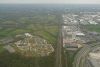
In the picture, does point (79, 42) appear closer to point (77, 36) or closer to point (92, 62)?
point (77, 36)

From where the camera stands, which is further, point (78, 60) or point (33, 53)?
point (33, 53)

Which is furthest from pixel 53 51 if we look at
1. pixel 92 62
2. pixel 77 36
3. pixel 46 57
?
pixel 77 36

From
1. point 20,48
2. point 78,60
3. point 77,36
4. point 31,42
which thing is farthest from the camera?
point 77,36

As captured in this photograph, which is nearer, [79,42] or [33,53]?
[33,53]

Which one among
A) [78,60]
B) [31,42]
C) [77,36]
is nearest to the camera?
[78,60]

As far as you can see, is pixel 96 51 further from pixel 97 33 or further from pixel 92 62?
pixel 97 33

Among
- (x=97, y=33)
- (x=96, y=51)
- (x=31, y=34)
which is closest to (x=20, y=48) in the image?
(x=31, y=34)

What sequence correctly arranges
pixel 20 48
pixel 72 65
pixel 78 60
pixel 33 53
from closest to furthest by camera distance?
pixel 72 65 < pixel 78 60 < pixel 33 53 < pixel 20 48

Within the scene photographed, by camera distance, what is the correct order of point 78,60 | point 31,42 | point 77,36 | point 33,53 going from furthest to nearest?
1. point 77,36
2. point 31,42
3. point 33,53
4. point 78,60
